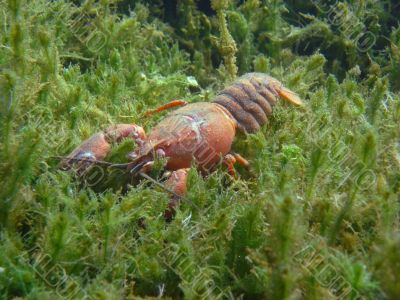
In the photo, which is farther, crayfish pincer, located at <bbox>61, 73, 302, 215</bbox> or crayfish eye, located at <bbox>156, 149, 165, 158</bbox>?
crayfish eye, located at <bbox>156, 149, 165, 158</bbox>

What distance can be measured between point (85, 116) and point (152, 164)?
1.17 metres

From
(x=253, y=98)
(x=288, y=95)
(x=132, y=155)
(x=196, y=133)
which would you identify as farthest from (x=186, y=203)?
(x=288, y=95)

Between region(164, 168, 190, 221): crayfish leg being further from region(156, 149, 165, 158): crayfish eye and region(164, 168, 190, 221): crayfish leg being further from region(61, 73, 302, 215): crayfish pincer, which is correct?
region(156, 149, 165, 158): crayfish eye

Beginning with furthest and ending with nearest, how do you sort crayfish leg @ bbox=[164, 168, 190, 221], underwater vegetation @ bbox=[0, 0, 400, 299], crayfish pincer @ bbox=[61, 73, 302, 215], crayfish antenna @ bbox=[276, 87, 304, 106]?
crayfish antenna @ bbox=[276, 87, 304, 106]
crayfish pincer @ bbox=[61, 73, 302, 215]
crayfish leg @ bbox=[164, 168, 190, 221]
underwater vegetation @ bbox=[0, 0, 400, 299]

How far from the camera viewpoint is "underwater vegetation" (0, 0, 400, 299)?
96.5 inches

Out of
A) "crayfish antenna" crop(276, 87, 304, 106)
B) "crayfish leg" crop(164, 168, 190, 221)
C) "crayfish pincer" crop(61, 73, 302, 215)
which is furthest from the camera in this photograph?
"crayfish antenna" crop(276, 87, 304, 106)

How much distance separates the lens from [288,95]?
17.2 feet

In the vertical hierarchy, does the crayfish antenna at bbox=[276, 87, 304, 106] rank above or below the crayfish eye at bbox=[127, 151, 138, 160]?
below

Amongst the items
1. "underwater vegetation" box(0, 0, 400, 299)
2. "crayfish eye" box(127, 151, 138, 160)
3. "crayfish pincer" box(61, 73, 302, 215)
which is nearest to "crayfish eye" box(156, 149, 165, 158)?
"crayfish pincer" box(61, 73, 302, 215)

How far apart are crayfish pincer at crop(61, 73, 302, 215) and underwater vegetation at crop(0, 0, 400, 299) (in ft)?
0.51

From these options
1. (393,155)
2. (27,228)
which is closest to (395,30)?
(393,155)

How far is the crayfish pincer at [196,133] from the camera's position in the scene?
3637 mm

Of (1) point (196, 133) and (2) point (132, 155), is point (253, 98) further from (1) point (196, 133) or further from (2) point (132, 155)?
(2) point (132, 155)

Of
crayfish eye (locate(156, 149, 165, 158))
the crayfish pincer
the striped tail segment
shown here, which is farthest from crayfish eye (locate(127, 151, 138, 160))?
the striped tail segment
